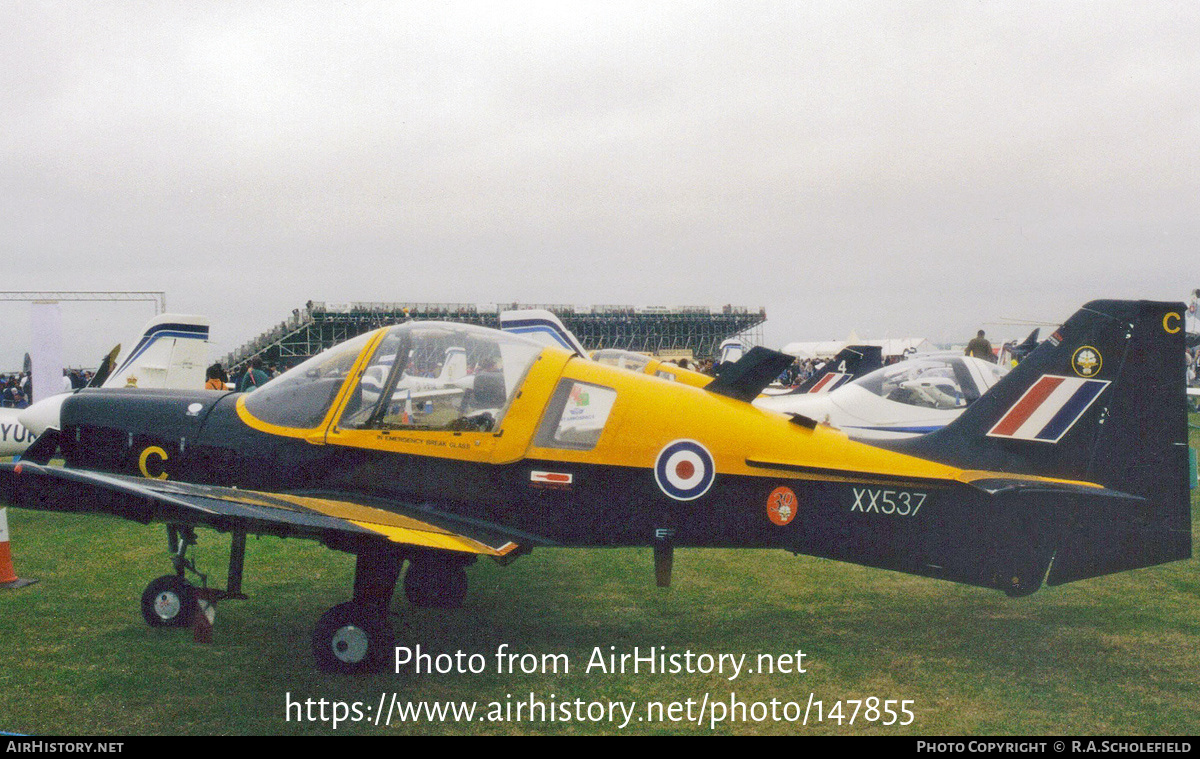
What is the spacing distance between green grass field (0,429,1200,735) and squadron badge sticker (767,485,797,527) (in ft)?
2.65

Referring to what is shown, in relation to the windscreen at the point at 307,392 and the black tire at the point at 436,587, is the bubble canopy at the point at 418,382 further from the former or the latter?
the black tire at the point at 436,587

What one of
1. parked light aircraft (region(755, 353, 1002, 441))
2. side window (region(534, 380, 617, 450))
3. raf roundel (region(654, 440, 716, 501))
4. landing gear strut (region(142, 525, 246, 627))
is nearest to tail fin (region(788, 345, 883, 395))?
parked light aircraft (region(755, 353, 1002, 441))

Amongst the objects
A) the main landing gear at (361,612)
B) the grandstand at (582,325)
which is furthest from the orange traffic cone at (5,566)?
the grandstand at (582,325)

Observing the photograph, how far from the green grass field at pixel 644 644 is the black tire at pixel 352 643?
73 mm

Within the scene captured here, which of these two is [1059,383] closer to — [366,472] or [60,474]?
[366,472]

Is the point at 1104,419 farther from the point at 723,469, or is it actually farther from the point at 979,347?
the point at 979,347

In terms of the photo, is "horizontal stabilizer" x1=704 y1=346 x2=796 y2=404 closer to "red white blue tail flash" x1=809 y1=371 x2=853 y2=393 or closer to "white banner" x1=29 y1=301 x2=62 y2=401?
"red white blue tail flash" x1=809 y1=371 x2=853 y2=393

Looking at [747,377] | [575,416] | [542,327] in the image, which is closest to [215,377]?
[542,327]

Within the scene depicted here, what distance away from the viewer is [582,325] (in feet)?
327

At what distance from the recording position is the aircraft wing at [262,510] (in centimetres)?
363

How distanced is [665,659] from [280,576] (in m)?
3.61

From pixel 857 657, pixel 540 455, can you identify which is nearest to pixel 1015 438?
pixel 857 657

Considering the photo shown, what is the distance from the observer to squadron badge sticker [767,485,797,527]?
15.2 ft

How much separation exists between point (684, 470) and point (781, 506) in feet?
1.95
